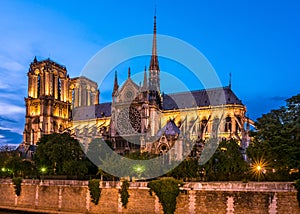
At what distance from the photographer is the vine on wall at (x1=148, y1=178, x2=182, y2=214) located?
25969 millimetres

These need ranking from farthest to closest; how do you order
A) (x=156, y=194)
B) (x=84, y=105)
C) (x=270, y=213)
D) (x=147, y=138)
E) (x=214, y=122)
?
(x=84, y=105)
(x=214, y=122)
(x=147, y=138)
(x=156, y=194)
(x=270, y=213)

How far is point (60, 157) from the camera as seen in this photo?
41.3 m

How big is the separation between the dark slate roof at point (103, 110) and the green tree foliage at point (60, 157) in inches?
1163

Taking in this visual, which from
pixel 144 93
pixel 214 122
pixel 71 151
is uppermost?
pixel 144 93

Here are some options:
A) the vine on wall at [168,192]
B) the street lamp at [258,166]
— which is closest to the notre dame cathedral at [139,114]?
the street lamp at [258,166]

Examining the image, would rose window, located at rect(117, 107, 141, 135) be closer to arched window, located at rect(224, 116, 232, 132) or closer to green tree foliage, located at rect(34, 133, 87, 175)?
arched window, located at rect(224, 116, 232, 132)

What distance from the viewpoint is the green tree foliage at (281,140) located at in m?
26.4

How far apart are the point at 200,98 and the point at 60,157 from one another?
30669 millimetres

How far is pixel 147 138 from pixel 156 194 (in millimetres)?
26619

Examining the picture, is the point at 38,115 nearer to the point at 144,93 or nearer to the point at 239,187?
the point at 144,93

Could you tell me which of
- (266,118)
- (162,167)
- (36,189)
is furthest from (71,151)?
(266,118)

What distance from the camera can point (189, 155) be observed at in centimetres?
4366

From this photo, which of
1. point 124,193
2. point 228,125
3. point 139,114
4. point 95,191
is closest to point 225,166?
point 124,193

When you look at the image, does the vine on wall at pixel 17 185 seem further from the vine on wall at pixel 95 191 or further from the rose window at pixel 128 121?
the rose window at pixel 128 121
